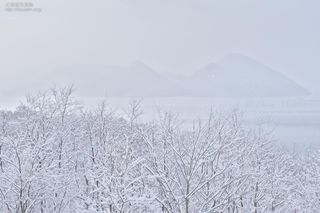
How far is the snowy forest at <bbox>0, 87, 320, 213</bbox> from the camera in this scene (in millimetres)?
11227

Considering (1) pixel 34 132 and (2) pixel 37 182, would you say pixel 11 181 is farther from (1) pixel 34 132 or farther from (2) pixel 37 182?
(1) pixel 34 132

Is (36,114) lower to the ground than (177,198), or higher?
higher

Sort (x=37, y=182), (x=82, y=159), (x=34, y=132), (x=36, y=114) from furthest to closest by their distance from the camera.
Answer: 1. (x=82, y=159)
2. (x=36, y=114)
3. (x=34, y=132)
4. (x=37, y=182)

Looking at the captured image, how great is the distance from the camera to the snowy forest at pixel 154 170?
1123 cm

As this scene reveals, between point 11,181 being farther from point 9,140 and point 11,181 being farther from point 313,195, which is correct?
point 313,195

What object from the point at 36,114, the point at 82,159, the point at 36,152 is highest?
the point at 36,114

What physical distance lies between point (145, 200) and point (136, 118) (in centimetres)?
1504

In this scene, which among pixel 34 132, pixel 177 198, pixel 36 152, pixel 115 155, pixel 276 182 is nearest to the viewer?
pixel 177 198

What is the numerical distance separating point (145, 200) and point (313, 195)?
2041 centimetres

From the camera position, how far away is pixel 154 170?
12219mm

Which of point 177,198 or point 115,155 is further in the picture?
point 115,155

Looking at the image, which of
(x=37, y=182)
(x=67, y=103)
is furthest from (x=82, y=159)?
(x=37, y=182)

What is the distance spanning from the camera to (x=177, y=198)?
35.7 ft

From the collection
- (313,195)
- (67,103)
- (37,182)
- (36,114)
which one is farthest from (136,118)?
(313,195)
